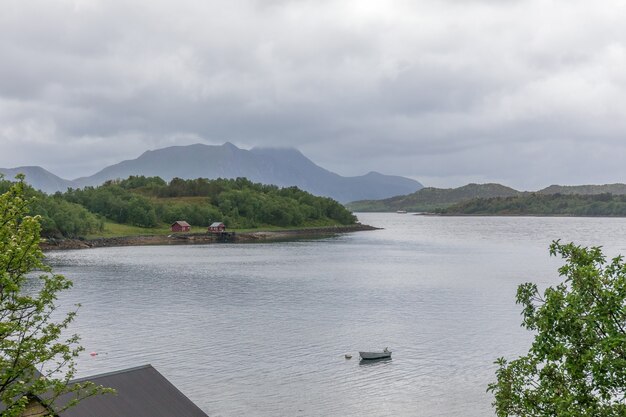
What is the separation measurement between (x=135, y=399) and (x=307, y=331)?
4752 centimetres

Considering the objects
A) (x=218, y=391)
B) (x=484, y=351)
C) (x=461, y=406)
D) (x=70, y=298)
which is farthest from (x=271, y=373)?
(x=70, y=298)

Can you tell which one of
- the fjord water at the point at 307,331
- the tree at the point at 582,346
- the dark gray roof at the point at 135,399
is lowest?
the fjord water at the point at 307,331

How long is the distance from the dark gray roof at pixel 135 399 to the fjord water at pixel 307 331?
15388 millimetres

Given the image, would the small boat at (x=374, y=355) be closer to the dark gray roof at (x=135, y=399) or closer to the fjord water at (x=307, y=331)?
the fjord water at (x=307, y=331)

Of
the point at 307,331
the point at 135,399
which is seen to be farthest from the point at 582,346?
the point at 307,331

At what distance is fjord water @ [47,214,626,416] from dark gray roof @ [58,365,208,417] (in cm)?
1539

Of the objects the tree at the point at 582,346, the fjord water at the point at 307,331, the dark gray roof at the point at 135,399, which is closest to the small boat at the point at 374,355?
the fjord water at the point at 307,331

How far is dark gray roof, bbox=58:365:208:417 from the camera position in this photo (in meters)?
29.0

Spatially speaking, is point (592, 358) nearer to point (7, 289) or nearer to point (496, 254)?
point (7, 289)

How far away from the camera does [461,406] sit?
4916 centimetres

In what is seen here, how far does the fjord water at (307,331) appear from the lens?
51.9 metres

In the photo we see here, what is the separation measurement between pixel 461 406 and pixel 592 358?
108ft

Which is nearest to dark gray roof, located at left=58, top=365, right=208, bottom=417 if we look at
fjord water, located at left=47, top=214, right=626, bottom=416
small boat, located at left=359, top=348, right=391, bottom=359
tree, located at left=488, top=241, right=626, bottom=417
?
fjord water, located at left=47, top=214, right=626, bottom=416

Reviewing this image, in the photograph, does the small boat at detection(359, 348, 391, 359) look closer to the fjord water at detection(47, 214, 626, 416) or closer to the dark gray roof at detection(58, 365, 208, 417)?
the fjord water at detection(47, 214, 626, 416)
